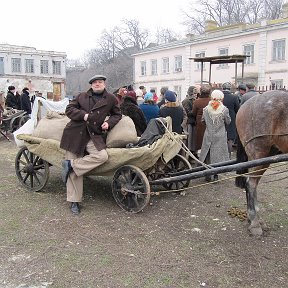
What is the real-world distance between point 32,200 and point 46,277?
7.90 ft

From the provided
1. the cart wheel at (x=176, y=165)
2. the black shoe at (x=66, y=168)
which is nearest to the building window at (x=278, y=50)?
the cart wheel at (x=176, y=165)

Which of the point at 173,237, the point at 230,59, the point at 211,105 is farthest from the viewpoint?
the point at 230,59

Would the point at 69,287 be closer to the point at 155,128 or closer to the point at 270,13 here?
Answer: the point at 155,128

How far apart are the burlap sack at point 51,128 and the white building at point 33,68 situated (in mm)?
46713

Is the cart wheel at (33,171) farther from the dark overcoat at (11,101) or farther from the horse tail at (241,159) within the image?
the dark overcoat at (11,101)

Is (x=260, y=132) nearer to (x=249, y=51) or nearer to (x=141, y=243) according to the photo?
(x=141, y=243)

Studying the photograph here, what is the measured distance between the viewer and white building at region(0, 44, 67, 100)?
52.4 meters

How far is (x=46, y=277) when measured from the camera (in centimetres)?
349

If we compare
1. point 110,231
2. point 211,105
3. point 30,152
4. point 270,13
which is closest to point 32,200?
point 30,152

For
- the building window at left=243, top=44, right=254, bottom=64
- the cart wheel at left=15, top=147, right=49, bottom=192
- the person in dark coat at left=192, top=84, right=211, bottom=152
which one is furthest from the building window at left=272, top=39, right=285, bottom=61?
the cart wheel at left=15, top=147, right=49, bottom=192

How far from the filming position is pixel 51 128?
19.5 feet

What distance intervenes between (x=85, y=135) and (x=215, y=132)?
2.59m

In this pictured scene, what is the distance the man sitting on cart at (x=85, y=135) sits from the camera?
5117 millimetres

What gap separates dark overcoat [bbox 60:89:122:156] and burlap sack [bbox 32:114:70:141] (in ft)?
1.97
